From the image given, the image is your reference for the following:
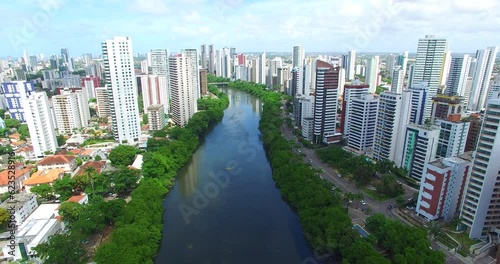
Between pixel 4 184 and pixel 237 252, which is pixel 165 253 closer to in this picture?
pixel 237 252

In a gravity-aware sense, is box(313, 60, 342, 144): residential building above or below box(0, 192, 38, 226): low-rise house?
above

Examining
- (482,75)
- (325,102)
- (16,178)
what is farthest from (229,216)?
(482,75)

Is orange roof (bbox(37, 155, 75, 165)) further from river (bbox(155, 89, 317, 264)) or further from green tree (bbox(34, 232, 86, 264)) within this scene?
green tree (bbox(34, 232, 86, 264))

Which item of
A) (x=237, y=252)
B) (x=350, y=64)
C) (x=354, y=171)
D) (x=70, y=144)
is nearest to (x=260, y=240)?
(x=237, y=252)

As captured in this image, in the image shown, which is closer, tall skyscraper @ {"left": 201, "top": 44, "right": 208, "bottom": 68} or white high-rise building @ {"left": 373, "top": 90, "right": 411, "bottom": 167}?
white high-rise building @ {"left": 373, "top": 90, "right": 411, "bottom": 167}

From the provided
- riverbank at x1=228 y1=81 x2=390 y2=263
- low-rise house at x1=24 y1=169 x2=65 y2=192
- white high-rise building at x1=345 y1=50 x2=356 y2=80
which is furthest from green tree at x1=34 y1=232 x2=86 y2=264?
white high-rise building at x1=345 y1=50 x2=356 y2=80

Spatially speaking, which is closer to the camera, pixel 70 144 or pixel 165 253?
pixel 165 253

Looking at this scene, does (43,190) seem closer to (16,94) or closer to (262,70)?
(16,94)
